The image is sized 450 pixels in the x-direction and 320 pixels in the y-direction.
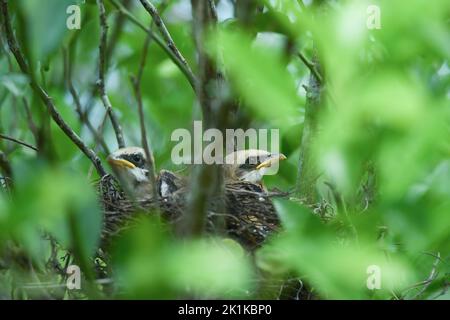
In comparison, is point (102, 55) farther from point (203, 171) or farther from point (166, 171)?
point (203, 171)

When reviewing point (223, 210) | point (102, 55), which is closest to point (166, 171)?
point (102, 55)

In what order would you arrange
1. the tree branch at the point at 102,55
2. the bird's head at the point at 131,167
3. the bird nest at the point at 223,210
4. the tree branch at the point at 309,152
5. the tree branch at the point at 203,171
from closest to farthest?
the tree branch at the point at 203,171 < the bird nest at the point at 223,210 < the tree branch at the point at 102,55 < the tree branch at the point at 309,152 < the bird's head at the point at 131,167

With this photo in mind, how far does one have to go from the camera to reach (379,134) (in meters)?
1.31

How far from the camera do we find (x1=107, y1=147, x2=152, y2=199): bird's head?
3.18 m

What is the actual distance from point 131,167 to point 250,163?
504mm

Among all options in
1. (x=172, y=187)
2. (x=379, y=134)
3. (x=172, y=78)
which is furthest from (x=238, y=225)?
(x=172, y=78)

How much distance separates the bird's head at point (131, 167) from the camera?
125 inches

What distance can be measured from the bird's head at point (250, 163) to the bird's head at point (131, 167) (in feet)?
1.18

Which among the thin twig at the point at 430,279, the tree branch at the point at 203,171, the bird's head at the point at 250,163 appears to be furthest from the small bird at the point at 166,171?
the tree branch at the point at 203,171

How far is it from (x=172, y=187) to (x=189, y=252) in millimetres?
1701

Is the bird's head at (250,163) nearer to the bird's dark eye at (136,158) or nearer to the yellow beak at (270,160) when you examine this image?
the yellow beak at (270,160)

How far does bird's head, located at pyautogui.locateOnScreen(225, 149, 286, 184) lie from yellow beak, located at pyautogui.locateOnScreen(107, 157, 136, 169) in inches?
16.3

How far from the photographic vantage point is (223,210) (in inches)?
90.6
